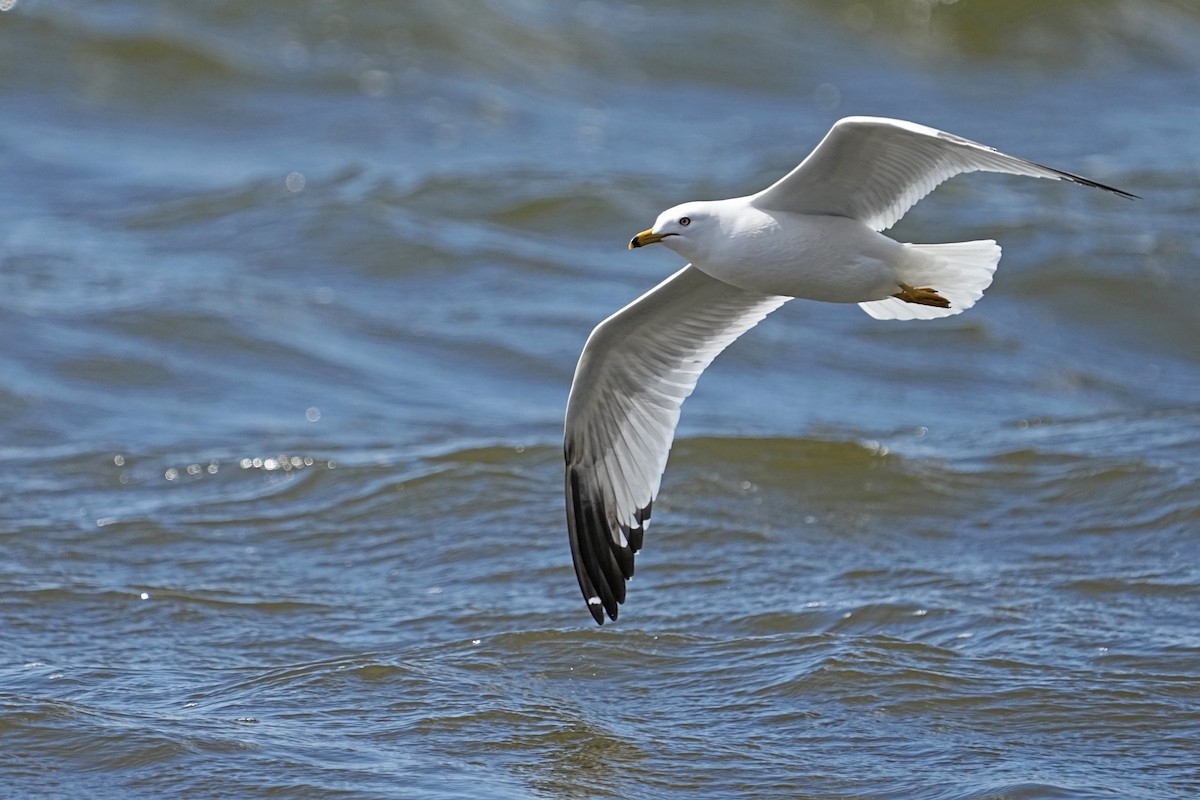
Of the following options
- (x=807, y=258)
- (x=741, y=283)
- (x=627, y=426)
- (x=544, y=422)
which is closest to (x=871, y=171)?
(x=807, y=258)

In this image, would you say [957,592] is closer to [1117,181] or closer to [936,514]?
[936,514]

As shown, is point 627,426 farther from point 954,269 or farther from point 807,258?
point 954,269

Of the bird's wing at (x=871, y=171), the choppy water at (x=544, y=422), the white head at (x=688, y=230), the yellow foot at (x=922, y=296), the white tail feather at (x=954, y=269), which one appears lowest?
the choppy water at (x=544, y=422)

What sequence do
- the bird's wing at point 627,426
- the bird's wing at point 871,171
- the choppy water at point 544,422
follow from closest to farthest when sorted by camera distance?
the bird's wing at point 871,171 → the choppy water at point 544,422 → the bird's wing at point 627,426

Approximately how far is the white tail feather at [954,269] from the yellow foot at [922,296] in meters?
0.03

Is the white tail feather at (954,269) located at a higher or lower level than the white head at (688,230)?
lower

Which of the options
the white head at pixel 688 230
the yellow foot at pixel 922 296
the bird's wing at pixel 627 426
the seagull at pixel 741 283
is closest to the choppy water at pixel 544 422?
the bird's wing at pixel 627 426

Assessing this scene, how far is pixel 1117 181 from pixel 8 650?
913 cm

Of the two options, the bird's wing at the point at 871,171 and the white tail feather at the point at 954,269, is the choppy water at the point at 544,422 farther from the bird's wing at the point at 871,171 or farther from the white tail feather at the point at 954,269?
the bird's wing at the point at 871,171

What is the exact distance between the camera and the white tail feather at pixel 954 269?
5.46 meters

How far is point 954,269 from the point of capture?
18.1 feet

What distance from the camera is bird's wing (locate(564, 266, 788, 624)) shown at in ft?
20.3

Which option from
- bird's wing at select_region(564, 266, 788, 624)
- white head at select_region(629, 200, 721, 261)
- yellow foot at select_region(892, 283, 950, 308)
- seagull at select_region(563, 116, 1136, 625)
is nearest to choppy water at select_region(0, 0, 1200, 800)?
bird's wing at select_region(564, 266, 788, 624)

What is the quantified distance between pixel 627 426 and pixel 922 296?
1.29 m
